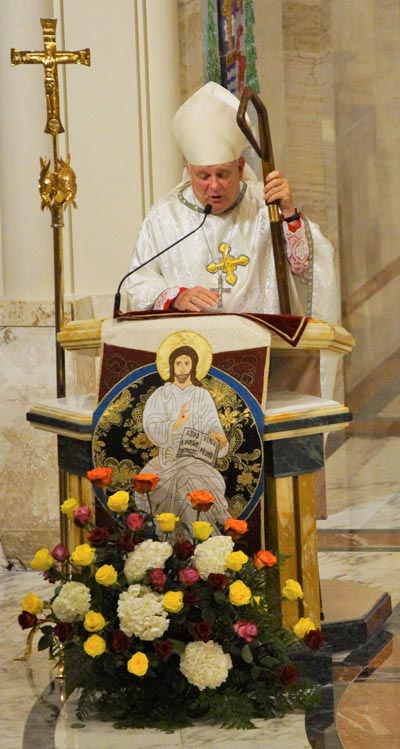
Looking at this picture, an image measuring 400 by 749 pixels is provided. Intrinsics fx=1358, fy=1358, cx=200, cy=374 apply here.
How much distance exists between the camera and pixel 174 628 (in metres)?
3.97

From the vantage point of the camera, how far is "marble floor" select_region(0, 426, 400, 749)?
376 cm

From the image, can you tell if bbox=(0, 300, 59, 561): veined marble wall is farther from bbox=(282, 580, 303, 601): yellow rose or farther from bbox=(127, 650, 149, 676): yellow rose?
bbox=(127, 650, 149, 676): yellow rose

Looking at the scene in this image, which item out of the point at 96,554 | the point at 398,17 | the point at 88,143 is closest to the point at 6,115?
the point at 88,143

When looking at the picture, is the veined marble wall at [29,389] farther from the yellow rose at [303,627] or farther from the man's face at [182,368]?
the yellow rose at [303,627]

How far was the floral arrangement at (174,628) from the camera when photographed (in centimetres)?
389

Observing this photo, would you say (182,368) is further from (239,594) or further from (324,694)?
(324,694)

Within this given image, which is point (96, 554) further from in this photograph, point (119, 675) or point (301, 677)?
point (301, 677)

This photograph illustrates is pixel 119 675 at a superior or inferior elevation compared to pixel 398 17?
inferior

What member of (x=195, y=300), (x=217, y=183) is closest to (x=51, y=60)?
(x=217, y=183)

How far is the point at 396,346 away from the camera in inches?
381

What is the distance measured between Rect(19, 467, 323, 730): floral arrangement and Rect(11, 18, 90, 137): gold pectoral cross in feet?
5.61

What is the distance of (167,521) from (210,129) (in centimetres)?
158

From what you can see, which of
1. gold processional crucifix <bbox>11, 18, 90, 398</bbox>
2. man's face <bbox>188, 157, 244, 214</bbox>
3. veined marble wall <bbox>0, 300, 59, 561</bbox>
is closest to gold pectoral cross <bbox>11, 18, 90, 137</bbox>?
gold processional crucifix <bbox>11, 18, 90, 398</bbox>

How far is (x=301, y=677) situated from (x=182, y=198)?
1857 mm
